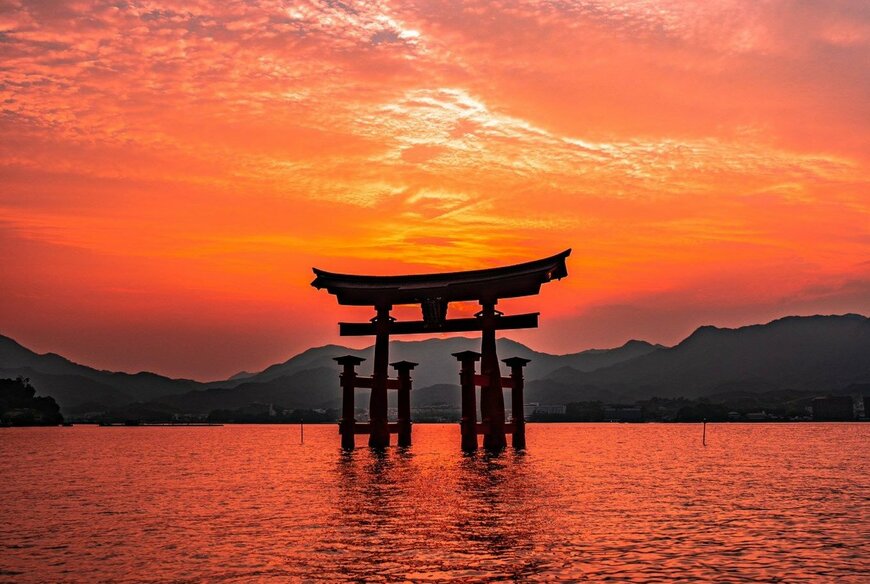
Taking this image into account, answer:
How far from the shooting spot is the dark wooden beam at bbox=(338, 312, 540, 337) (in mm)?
43781

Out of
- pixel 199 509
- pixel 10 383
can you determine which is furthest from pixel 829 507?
pixel 10 383

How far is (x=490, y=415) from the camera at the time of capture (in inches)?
1813

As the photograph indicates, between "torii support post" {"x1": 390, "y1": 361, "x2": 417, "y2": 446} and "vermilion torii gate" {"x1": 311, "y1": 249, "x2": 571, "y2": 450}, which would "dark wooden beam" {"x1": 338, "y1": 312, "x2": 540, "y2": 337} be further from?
"torii support post" {"x1": 390, "y1": 361, "x2": 417, "y2": 446}

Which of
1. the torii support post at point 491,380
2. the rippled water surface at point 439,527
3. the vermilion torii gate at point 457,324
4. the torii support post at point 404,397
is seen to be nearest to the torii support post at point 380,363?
the vermilion torii gate at point 457,324

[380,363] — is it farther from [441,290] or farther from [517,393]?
[517,393]

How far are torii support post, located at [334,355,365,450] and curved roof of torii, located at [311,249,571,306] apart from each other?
10.7 feet

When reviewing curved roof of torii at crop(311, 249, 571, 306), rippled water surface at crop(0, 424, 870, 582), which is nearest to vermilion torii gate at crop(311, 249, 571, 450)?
curved roof of torii at crop(311, 249, 571, 306)

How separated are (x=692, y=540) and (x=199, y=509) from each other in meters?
14.4

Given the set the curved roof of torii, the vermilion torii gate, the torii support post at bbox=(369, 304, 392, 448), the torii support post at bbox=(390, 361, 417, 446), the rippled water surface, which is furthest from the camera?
the torii support post at bbox=(390, 361, 417, 446)

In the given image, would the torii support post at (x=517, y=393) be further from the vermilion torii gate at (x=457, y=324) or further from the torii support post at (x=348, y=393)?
the torii support post at (x=348, y=393)

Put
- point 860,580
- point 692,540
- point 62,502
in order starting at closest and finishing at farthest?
point 860,580
point 692,540
point 62,502

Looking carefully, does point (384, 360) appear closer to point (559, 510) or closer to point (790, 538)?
point (559, 510)

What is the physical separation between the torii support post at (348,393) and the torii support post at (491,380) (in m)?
7.47

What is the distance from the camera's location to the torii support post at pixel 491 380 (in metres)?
44.1
